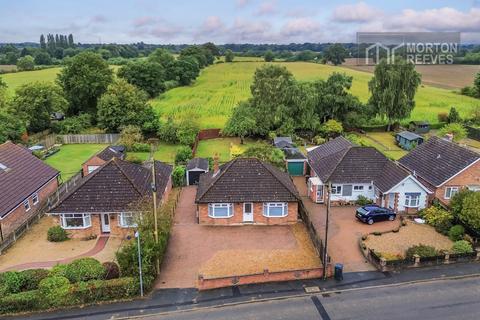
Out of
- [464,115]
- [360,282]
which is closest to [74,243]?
[360,282]

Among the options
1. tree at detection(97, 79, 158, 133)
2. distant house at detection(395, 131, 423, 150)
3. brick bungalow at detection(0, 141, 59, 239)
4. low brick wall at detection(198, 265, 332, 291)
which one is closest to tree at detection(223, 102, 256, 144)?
tree at detection(97, 79, 158, 133)

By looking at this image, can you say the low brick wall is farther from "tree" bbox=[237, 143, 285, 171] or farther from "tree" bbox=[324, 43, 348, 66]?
"tree" bbox=[324, 43, 348, 66]

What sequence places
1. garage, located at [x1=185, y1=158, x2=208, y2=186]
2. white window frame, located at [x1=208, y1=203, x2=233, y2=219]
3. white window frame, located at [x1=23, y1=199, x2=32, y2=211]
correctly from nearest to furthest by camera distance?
white window frame, located at [x1=208, y1=203, x2=233, y2=219] → white window frame, located at [x1=23, y1=199, x2=32, y2=211] → garage, located at [x1=185, y1=158, x2=208, y2=186]

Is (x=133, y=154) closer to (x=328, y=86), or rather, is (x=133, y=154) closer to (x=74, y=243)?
(x=74, y=243)

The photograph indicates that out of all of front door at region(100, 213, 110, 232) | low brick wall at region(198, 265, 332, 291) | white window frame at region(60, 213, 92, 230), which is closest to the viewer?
low brick wall at region(198, 265, 332, 291)

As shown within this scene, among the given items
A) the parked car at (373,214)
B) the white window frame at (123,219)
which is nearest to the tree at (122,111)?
the white window frame at (123,219)

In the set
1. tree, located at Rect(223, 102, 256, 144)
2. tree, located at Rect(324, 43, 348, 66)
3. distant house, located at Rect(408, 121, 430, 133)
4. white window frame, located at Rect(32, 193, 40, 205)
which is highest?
tree, located at Rect(324, 43, 348, 66)

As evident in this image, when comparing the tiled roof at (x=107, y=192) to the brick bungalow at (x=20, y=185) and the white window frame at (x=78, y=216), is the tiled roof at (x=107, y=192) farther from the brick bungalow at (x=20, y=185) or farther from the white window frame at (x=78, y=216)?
the brick bungalow at (x=20, y=185)
